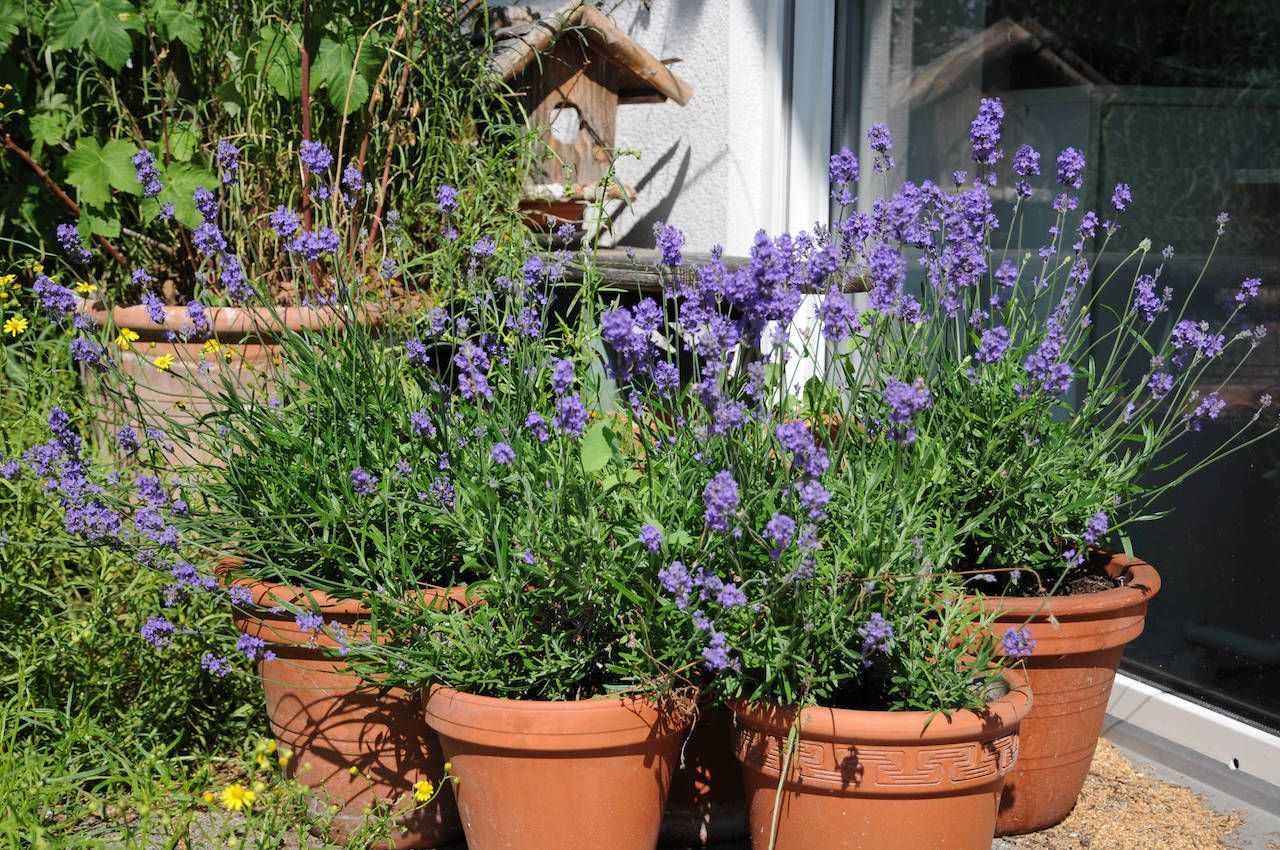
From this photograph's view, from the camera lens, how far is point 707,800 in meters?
2.45

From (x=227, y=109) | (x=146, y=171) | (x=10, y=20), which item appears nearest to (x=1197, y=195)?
(x=146, y=171)

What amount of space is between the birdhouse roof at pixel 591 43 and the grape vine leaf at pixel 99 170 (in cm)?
111

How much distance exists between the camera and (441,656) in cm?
216

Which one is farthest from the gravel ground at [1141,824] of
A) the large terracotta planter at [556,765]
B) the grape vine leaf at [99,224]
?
the grape vine leaf at [99,224]

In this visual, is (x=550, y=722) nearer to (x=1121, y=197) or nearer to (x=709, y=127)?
(x=1121, y=197)

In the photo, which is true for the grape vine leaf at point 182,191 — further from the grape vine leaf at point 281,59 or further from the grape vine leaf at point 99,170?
the grape vine leaf at point 281,59

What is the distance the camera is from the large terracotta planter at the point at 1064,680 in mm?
2322

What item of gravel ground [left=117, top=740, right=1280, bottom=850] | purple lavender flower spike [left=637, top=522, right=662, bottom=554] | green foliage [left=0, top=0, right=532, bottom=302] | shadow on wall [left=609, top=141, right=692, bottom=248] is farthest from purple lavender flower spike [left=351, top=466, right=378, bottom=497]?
shadow on wall [left=609, top=141, right=692, bottom=248]

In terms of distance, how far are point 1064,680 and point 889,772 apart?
59 cm

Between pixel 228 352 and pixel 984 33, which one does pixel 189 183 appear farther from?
pixel 984 33

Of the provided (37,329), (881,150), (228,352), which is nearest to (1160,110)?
(881,150)

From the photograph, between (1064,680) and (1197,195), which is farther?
(1197,195)

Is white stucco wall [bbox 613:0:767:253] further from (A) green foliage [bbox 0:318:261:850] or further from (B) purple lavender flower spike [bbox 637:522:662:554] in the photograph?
(B) purple lavender flower spike [bbox 637:522:662:554]

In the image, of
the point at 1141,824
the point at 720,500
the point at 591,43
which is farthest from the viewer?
the point at 591,43
